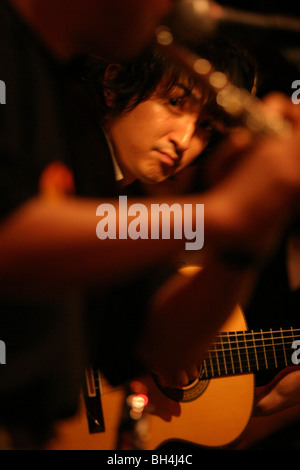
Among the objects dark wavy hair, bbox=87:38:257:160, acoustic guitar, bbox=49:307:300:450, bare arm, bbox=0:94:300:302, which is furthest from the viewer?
acoustic guitar, bbox=49:307:300:450

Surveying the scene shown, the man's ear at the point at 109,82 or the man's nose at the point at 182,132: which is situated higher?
the man's ear at the point at 109,82

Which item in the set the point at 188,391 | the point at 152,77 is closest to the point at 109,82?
the point at 152,77

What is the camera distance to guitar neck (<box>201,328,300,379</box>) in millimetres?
1280

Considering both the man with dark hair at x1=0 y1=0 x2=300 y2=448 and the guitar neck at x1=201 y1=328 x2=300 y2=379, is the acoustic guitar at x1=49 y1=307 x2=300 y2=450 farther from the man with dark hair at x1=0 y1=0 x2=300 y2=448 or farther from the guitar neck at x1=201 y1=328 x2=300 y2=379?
the man with dark hair at x1=0 y1=0 x2=300 y2=448

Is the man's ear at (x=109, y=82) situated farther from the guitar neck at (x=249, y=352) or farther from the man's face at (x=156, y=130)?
the guitar neck at (x=249, y=352)

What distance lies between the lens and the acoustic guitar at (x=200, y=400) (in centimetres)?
115

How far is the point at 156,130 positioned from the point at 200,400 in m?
0.72

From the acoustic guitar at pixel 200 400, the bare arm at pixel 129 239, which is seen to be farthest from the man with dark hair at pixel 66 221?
the acoustic guitar at pixel 200 400

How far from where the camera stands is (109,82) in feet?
3.11

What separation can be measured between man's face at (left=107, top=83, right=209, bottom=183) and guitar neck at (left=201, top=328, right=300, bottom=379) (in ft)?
1.86

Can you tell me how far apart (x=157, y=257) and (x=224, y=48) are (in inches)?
26.0

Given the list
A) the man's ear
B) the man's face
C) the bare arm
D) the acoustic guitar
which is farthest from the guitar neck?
the bare arm
